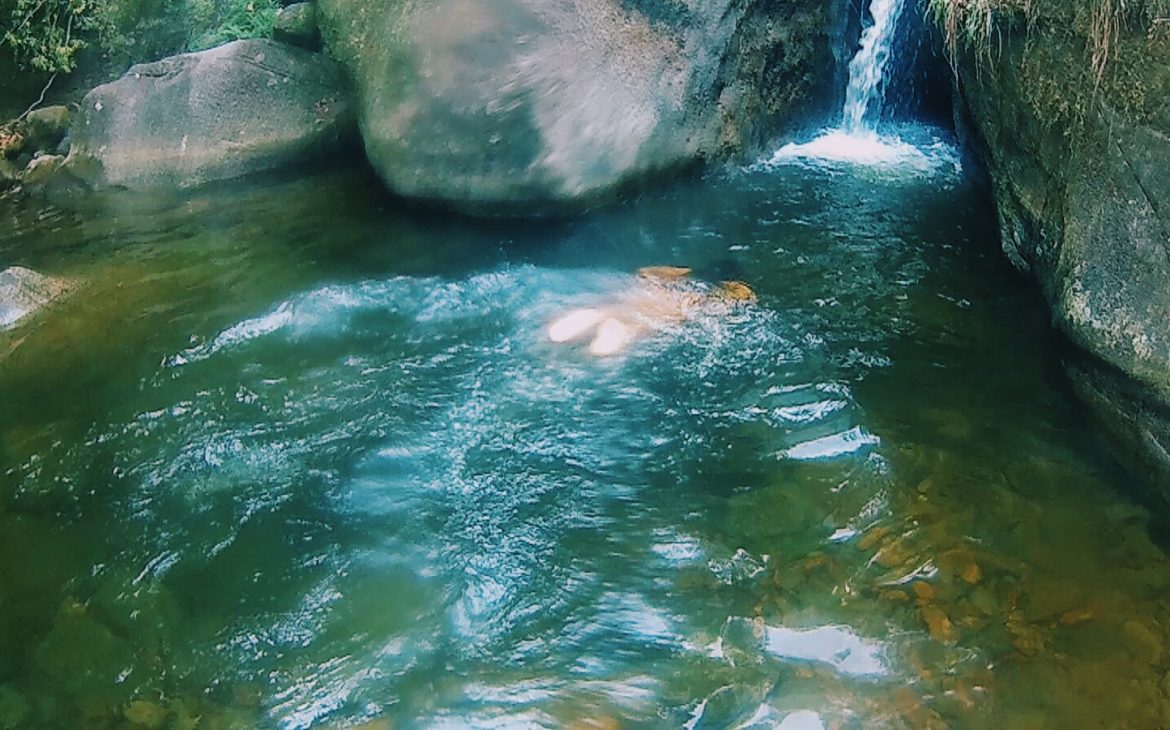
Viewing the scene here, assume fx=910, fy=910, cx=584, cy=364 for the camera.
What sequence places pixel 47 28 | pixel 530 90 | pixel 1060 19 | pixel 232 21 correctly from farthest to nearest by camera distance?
pixel 232 21
pixel 47 28
pixel 530 90
pixel 1060 19

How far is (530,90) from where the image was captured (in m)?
5.99

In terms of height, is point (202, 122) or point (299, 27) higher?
point (299, 27)

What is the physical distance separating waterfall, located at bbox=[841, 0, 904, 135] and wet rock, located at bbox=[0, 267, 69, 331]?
20.2ft

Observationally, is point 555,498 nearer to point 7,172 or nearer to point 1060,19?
point 1060,19

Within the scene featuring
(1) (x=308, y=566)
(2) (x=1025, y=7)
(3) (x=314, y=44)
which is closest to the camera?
(1) (x=308, y=566)

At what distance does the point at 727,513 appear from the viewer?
3.88 metres

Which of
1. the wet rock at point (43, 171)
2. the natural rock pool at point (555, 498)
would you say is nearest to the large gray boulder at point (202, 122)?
the wet rock at point (43, 171)

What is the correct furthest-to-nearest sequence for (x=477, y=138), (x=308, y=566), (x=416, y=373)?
(x=477, y=138), (x=416, y=373), (x=308, y=566)

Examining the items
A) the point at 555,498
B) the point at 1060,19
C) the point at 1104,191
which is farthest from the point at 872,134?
the point at 555,498

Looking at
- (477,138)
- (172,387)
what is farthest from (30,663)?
(477,138)

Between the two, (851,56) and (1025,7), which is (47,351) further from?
(851,56)

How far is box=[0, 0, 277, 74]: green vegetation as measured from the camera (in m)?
7.31

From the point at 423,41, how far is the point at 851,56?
3883mm

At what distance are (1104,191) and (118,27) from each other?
24.4 ft
